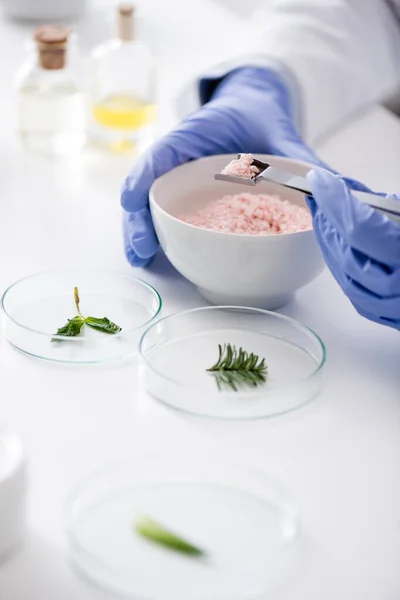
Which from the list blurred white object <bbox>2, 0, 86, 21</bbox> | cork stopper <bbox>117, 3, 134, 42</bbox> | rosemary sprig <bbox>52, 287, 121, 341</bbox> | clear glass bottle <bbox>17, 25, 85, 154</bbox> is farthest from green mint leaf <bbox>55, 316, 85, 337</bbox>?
blurred white object <bbox>2, 0, 86, 21</bbox>

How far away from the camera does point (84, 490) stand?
692 millimetres

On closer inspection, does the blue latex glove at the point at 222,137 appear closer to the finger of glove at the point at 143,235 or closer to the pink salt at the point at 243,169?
the finger of glove at the point at 143,235

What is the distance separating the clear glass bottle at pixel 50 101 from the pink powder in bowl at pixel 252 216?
1.54ft

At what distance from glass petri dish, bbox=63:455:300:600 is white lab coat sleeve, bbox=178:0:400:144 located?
89 centimetres

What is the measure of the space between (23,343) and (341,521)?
1.30 feet

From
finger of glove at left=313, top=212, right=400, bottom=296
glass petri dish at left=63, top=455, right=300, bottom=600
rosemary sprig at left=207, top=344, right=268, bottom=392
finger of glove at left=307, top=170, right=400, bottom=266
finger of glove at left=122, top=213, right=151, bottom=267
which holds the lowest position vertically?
finger of glove at left=122, top=213, right=151, bottom=267

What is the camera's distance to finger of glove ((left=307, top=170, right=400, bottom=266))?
846mm

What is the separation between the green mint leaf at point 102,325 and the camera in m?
0.93

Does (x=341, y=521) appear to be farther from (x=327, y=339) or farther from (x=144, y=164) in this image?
(x=144, y=164)

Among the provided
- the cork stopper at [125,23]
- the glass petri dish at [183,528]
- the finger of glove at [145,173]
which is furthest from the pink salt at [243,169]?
the cork stopper at [125,23]

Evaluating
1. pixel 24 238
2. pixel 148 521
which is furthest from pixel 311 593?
pixel 24 238

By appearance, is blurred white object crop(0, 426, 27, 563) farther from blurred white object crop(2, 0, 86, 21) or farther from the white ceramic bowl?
blurred white object crop(2, 0, 86, 21)

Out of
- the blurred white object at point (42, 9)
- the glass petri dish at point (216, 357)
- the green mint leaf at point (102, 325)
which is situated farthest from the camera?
the blurred white object at point (42, 9)

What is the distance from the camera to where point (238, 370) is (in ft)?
2.82
